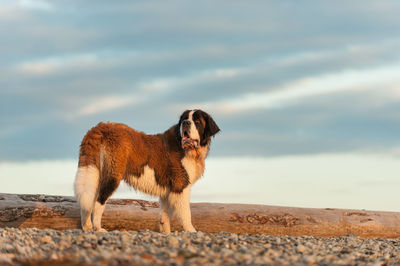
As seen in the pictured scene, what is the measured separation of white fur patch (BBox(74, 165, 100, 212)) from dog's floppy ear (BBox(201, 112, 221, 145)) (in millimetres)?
2435

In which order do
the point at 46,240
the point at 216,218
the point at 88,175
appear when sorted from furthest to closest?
1. the point at 216,218
2. the point at 88,175
3. the point at 46,240

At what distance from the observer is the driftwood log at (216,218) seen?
11.3 metres

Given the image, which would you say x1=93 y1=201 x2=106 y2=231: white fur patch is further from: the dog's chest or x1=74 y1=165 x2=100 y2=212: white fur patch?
the dog's chest

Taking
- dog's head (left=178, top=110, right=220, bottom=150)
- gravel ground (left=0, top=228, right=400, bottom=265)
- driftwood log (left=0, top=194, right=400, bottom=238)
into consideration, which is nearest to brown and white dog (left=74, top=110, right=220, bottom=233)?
dog's head (left=178, top=110, right=220, bottom=150)

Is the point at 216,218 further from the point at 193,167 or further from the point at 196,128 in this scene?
the point at 196,128

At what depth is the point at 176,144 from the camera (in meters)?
10.4

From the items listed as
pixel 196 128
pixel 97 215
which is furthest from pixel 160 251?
pixel 196 128

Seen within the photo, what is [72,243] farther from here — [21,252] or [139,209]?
[139,209]

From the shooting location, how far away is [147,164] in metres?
9.84

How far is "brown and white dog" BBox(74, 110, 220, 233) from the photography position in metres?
9.18

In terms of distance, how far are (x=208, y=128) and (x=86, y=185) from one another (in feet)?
9.30

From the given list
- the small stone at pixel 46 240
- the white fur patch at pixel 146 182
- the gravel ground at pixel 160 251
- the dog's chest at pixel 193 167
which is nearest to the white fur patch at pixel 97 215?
the gravel ground at pixel 160 251

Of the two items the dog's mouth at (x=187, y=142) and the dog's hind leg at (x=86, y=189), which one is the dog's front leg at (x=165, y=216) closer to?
the dog's mouth at (x=187, y=142)

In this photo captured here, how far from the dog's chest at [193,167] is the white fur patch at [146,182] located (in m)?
0.62
